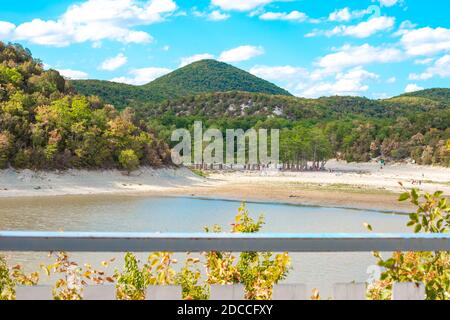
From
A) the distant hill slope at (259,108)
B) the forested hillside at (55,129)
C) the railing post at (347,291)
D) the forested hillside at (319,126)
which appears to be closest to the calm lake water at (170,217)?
the forested hillside at (55,129)

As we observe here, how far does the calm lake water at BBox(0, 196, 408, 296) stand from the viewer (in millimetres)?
29125

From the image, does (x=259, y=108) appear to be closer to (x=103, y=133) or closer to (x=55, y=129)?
(x=103, y=133)

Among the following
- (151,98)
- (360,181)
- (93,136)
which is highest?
(151,98)

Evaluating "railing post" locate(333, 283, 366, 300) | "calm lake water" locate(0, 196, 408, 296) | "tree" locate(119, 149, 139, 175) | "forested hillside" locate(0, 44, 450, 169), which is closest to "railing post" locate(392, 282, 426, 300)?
"railing post" locate(333, 283, 366, 300)

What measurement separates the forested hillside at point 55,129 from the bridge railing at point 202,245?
5212 centimetres

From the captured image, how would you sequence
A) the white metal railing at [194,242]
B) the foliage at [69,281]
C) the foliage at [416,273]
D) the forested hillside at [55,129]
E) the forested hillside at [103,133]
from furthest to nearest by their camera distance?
1. the forested hillside at [103,133]
2. the forested hillside at [55,129]
3. the foliage at [416,273]
4. the foliage at [69,281]
5. the white metal railing at [194,242]

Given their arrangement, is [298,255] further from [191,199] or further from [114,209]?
[191,199]

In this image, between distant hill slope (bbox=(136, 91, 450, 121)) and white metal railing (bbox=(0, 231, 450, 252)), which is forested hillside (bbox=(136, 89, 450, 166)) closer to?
distant hill slope (bbox=(136, 91, 450, 121))

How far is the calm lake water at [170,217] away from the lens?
2912 centimetres

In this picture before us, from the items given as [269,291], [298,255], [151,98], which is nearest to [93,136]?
[298,255]

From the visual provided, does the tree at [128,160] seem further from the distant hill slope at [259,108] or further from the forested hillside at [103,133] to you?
the distant hill slope at [259,108]

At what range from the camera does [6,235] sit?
2469mm

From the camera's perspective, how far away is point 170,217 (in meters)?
35.1

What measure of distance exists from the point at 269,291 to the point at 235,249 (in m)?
1.00
